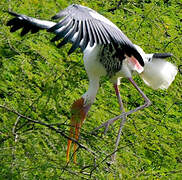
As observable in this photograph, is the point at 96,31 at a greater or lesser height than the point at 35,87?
greater

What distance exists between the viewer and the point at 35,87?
18.9 ft

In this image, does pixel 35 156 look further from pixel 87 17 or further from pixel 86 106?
pixel 86 106

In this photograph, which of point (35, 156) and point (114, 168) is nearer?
point (35, 156)

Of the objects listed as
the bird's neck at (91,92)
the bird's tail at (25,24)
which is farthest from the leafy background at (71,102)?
the bird's tail at (25,24)

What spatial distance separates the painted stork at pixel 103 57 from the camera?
14.6 ft

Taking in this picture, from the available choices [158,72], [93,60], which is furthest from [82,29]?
[158,72]

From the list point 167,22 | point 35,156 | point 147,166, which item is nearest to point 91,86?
point 147,166

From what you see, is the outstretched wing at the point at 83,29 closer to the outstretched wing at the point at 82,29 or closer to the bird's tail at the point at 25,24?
the outstretched wing at the point at 82,29

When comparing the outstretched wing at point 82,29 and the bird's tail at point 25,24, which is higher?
the outstretched wing at point 82,29

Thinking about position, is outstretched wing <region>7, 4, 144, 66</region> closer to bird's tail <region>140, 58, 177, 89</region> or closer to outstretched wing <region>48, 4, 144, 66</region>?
outstretched wing <region>48, 4, 144, 66</region>

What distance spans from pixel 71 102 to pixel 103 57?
1.66 ft

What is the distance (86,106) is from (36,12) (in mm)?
1805

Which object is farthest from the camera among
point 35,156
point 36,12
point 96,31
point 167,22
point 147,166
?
point 167,22

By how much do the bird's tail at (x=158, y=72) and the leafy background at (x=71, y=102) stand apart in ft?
1.35
